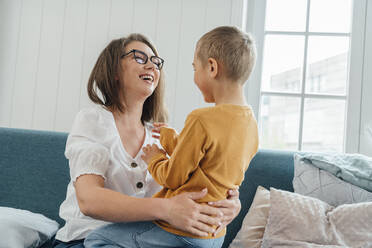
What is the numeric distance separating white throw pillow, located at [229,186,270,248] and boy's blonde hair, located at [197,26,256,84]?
0.74 metres

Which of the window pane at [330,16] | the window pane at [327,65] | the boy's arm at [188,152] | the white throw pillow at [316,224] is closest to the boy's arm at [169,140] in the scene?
the boy's arm at [188,152]

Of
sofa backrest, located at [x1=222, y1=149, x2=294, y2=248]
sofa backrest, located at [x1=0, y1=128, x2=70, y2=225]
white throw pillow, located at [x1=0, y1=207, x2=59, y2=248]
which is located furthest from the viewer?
sofa backrest, located at [x1=0, y1=128, x2=70, y2=225]

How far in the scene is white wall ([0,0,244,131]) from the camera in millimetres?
2367

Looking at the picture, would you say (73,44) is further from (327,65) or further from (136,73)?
(327,65)

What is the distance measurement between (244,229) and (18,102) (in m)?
1.90

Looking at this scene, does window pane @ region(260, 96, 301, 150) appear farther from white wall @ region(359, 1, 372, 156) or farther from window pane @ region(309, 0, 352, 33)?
window pane @ region(309, 0, 352, 33)

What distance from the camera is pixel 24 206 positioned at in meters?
1.90

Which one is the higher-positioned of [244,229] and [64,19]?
[64,19]

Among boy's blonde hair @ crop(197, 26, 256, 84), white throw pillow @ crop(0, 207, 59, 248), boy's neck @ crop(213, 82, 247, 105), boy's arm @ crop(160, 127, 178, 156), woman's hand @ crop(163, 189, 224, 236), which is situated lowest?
white throw pillow @ crop(0, 207, 59, 248)

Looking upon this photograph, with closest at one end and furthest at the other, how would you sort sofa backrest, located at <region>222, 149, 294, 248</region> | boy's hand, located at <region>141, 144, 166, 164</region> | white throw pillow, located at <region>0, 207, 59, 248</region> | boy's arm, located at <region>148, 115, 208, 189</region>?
1. boy's arm, located at <region>148, 115, 208, 189</region>
2. boy's hand, located at <region>141, 144, 166, 164</region>
3. white throw pillow, located at <region>0, 207, 59, 248</region>
4. sofa backrest, located at <region>222, 149, 294, 248</region>

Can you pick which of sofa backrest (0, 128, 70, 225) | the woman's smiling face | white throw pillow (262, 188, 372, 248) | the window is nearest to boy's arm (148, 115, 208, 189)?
the woman's smiling face

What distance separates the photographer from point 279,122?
245 cm

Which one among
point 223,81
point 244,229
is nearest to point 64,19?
point 223,81

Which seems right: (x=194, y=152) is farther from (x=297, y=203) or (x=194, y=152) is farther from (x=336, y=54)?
(x=336, y=54)
